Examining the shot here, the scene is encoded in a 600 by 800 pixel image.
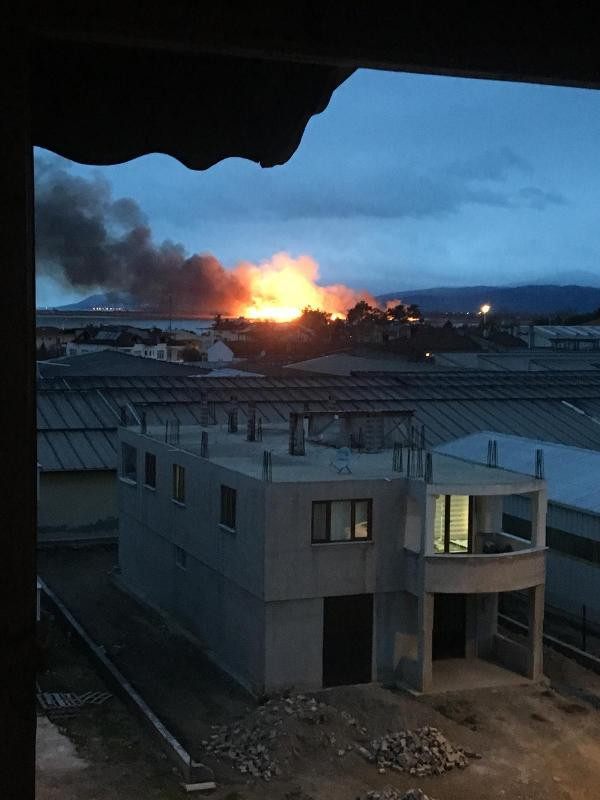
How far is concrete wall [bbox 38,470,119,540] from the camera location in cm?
2980

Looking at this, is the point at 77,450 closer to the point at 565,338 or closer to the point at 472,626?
the point at 472,626

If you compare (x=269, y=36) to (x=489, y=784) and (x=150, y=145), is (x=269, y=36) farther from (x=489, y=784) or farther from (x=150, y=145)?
(x=489, y=784)

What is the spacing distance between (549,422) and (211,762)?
25.4m

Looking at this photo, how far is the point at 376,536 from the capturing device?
18.2 metres

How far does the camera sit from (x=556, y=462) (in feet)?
81.8

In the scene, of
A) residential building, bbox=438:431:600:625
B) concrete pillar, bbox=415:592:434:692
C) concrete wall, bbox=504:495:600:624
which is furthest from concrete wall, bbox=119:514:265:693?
concrete wall, bbox=504:495:600:624

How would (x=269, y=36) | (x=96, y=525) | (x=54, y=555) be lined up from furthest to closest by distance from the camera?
(x=96, y=525) < (x=54, y=555) < (x=269, y=36)

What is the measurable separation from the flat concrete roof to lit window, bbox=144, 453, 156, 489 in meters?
0.50

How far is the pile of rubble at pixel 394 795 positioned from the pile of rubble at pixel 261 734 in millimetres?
1550

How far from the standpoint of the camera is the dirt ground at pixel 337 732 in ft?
45.8

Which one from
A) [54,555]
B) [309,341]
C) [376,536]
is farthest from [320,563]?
[309,341]

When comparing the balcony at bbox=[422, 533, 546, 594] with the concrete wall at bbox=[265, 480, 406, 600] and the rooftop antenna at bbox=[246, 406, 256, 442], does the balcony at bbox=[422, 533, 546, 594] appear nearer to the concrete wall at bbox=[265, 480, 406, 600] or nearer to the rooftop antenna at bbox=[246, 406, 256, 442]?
the concrete wall at bbox=[265, 480, 406, 600]

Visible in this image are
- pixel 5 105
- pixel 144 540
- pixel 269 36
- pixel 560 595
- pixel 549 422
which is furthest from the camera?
pixel 549 422

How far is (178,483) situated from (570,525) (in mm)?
8826
